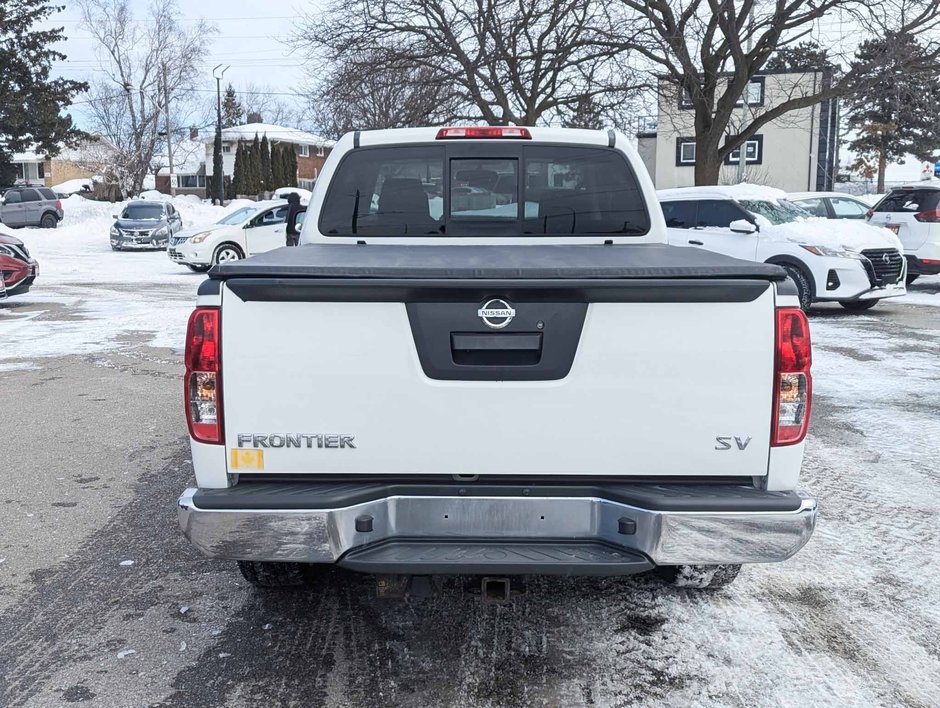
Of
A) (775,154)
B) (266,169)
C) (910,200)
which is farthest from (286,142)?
(910,200)

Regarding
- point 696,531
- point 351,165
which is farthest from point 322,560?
point 351,165

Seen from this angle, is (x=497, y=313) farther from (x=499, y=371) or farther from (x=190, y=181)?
(x=190, y=181)

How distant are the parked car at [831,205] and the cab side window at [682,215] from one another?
3.56 meters

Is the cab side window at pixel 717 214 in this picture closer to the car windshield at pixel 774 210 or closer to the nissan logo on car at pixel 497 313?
the car windshield at pixel 774 210

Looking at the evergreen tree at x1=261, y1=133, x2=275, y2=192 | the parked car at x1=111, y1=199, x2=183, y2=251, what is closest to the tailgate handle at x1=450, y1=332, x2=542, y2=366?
the parked car at x1=111, y1=199, x2=183, y2=251

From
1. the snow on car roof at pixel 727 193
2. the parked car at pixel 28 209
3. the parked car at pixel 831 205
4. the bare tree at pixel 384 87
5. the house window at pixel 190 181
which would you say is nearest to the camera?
the snow on car roof at pixel 727 193

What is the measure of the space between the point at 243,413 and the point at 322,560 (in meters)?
0.56

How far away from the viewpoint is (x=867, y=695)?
3.41m

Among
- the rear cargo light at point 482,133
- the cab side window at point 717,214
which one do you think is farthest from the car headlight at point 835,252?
the rear cargo light at point 482,133

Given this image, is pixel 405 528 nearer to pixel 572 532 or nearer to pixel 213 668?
pixel 572 532

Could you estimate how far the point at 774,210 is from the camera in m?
14.3

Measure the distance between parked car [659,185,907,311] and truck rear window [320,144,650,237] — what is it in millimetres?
8616

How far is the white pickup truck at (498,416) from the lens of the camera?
10.3 ft

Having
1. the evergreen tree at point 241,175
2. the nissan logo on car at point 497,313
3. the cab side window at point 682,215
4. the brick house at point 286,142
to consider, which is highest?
the brick house at point 286,142
